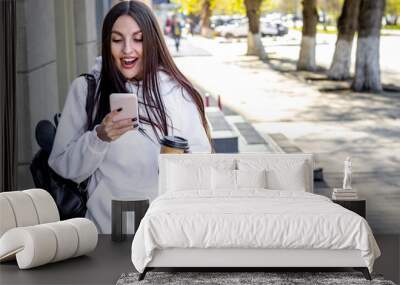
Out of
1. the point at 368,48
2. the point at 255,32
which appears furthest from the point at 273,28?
the point at 368,48

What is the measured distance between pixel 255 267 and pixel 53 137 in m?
2.26

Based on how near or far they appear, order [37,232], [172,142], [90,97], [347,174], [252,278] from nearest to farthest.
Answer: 1. [252,278]
2. [37,232]
3. [347,174]
4. [172,142]
5. [90,97]

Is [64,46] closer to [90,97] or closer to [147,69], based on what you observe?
[90,97]

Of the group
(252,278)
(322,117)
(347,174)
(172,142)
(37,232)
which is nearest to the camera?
(252,278)

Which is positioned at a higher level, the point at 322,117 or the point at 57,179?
the point at 322,117

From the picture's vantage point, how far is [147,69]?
24.0ft

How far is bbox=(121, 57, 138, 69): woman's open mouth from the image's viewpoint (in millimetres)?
7320

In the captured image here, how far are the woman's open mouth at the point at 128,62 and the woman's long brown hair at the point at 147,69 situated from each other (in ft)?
0.23

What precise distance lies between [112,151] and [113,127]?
0.19 metres

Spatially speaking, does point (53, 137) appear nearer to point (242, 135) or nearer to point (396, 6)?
point (242, 135)

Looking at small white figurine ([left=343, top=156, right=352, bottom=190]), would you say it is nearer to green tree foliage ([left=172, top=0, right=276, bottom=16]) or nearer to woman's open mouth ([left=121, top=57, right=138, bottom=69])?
green tree foliage ([left=172, top=0, right=276, bottom=16])

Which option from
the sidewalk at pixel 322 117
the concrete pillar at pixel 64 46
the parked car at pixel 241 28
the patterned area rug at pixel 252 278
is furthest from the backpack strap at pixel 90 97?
the patterned area rug at pixel 252 278

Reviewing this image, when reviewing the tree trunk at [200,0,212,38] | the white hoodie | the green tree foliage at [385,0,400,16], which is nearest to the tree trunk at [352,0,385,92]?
the green tree foliage at [385,0,400,16]

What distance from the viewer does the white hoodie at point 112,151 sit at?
7316mm
